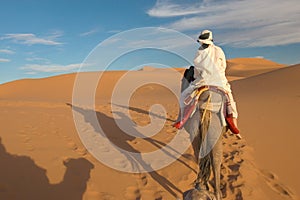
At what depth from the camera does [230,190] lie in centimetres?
494

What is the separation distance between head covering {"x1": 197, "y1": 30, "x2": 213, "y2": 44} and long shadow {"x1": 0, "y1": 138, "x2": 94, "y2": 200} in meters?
2.97

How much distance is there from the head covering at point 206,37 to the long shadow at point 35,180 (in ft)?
9.74

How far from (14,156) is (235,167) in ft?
14.9

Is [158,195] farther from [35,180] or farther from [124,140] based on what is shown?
[124,140]

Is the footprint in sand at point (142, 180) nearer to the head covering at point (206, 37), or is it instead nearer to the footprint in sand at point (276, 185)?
the footprint in sand at point (276, 185)

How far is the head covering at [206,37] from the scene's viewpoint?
3959 millimetres

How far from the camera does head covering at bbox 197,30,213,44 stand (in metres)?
3.96

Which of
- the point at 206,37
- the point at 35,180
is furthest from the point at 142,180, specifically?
the point at 206,37

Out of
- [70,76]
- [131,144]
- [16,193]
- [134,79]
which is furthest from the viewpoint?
[70,76]

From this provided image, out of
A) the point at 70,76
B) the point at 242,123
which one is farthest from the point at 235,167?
the point at 70,76

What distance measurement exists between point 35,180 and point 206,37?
3677mm

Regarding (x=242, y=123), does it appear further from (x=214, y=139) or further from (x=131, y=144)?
(x=214, y=139)

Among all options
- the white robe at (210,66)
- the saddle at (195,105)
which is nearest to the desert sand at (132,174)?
the saddle at (195,105)

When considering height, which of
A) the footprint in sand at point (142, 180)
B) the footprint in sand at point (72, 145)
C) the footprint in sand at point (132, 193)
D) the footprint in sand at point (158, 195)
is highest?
the footprint in sand at point (72, 145)
